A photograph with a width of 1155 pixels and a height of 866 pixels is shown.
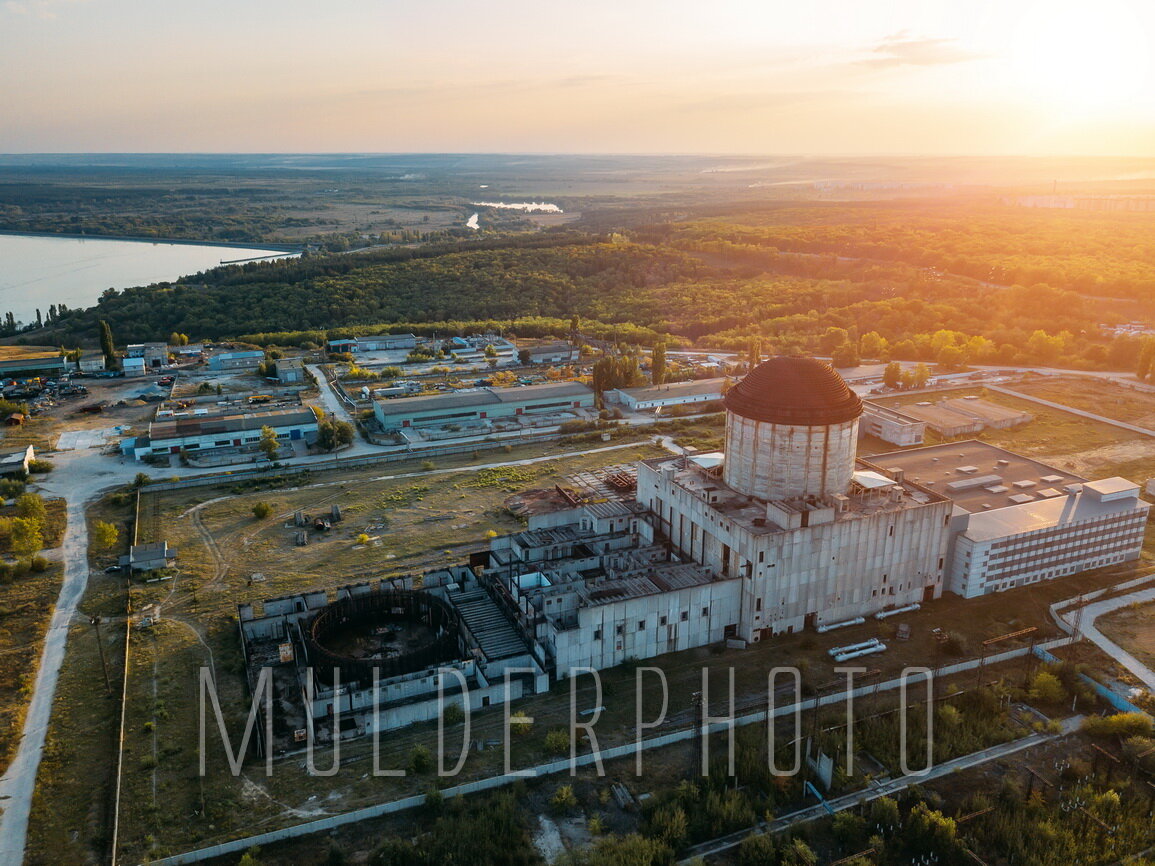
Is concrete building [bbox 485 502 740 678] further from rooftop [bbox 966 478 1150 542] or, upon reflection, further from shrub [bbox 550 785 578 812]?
rooftop [bbox 966 478 1150 542]

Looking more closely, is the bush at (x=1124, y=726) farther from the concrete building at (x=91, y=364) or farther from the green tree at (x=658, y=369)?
the concrete building at (x=91, y=364)

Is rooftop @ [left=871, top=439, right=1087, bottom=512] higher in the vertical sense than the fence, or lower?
higher

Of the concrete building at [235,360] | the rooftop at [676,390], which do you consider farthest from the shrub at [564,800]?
the concrete building at [235,360]

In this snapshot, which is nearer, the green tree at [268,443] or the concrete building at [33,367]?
the green tree at [268,443]

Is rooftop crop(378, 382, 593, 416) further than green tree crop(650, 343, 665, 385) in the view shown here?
No

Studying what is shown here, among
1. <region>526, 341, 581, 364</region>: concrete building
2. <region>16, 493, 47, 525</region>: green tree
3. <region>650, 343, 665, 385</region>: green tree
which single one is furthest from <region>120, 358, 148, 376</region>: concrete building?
<region>650, 343, 665, 385</region>: green tree

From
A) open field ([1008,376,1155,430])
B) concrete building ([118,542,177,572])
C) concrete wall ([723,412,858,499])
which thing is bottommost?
open field ([1008,376,1155,430])

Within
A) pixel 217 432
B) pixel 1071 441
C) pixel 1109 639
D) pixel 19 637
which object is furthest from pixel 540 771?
pixel 1071 441
